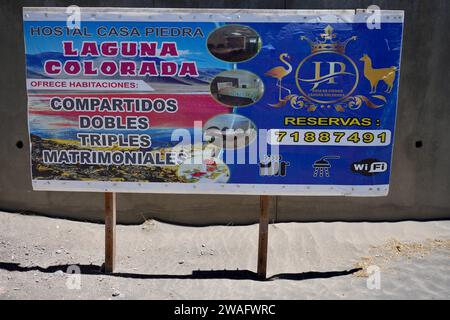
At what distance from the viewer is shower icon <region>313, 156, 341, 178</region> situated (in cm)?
494

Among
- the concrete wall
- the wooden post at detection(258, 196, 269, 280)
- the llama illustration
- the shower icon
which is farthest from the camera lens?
the concrete wall

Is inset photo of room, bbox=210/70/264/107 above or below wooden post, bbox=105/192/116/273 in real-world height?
above

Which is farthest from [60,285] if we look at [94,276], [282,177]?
[282,177]

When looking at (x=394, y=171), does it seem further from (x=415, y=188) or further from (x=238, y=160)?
(x=238, y=160)

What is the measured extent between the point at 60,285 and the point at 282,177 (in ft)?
8.81

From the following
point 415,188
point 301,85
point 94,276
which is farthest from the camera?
point 415,188

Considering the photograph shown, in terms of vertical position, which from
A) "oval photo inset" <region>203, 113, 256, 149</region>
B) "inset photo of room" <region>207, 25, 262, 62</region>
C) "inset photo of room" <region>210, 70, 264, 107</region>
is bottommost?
"oval photo inset" <region>203, 113, 256, 149</region>

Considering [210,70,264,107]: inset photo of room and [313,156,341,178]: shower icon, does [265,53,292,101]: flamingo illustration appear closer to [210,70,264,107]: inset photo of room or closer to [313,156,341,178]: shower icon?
[210,70,264,107]: inset photo of room

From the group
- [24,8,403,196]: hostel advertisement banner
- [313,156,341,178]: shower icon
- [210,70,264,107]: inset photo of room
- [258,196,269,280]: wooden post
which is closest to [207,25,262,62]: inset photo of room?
[24,8,403,196]: hostel advertisement banner

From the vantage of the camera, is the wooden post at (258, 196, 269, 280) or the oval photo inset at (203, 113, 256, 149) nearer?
the oval photo inset at (203, 113, 256, 149)

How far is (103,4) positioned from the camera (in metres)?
6.20

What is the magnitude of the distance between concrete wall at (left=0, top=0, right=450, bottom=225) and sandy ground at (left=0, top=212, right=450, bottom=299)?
17cm

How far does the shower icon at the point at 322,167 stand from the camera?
4.94m

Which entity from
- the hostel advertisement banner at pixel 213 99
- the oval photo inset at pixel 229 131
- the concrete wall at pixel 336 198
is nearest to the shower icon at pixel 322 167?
the hostel advertisement banner at pixel 213 99
